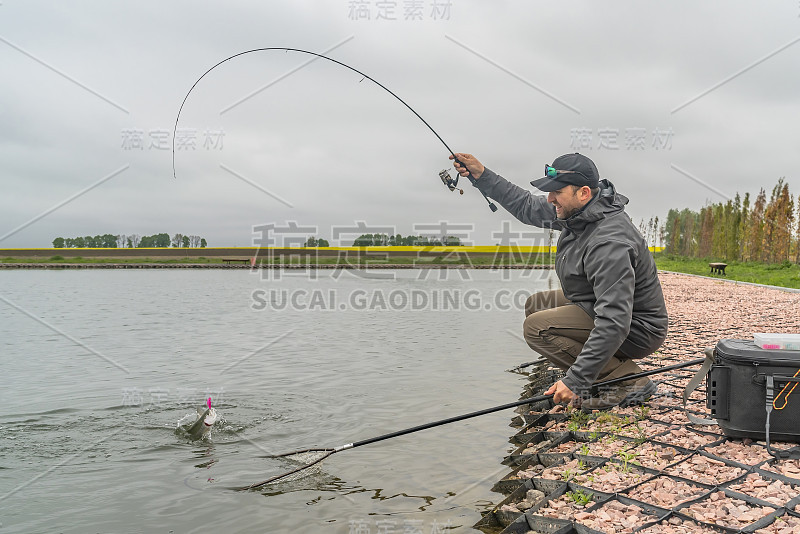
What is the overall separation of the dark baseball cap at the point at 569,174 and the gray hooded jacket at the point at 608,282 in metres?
0.16

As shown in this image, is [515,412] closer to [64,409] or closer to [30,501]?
[30,501]

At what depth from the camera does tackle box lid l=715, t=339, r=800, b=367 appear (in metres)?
3.66

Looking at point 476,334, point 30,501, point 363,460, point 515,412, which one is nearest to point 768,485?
point 363,460

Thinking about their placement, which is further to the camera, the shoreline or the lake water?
the shoreline

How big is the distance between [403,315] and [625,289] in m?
17.7

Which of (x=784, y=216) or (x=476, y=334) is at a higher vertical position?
(x=784, y=216)

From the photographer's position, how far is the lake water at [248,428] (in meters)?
4.38

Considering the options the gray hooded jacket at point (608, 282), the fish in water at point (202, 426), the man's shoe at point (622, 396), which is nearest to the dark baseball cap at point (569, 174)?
the gray hooded jacket at point (608, 282)

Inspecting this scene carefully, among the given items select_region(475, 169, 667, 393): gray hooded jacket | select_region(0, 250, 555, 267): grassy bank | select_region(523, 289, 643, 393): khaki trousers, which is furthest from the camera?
select_region(0, 250, 555, 267): grassy bank

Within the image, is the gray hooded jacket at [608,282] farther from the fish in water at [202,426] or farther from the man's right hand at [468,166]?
the fish in water at [202,426]

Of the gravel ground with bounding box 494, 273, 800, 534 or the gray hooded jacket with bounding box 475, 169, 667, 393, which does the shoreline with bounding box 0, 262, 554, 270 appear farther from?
the gravel ground with bounding box 494, 273, 800, 534

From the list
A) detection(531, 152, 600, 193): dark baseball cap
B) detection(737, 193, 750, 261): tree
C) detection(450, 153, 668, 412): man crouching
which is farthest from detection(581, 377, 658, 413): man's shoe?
detection(737, 193, 750, 261): tree

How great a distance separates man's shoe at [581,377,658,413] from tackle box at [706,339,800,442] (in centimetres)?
107

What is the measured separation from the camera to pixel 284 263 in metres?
82.4
